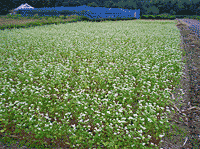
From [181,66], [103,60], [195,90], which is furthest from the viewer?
[103,60]

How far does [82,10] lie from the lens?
35.6 meters

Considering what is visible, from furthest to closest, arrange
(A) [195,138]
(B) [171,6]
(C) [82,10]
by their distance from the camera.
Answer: (B) [171,6] < (C) [82,10] < (A) [195,138]

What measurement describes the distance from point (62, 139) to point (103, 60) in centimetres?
561

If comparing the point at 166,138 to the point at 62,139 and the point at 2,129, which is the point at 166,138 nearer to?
the point at 62,139

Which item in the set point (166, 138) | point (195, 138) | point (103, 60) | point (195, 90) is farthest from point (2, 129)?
point (195, 90)

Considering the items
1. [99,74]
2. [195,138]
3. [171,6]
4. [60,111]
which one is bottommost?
[195,138]

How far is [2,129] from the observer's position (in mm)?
4129

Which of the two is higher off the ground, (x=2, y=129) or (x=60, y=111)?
(x=60, y=111)

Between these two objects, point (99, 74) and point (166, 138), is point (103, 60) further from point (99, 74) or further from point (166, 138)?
point (166, 138)

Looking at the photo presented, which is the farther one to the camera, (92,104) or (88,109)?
(92,104)

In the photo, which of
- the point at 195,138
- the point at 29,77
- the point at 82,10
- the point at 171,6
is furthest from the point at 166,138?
the point at 171,6

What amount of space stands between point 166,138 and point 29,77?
5.79 m

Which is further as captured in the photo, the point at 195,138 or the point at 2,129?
the point at 2,129

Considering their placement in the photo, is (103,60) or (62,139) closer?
(62,139)
